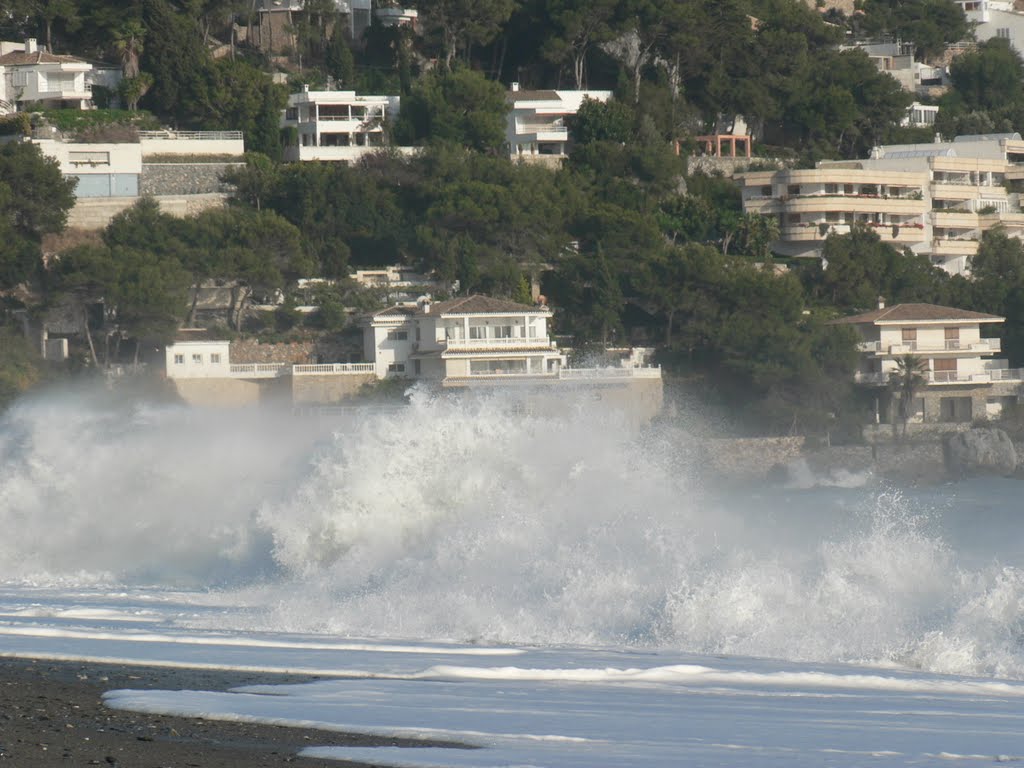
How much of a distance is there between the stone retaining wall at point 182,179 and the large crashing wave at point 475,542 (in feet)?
73.8

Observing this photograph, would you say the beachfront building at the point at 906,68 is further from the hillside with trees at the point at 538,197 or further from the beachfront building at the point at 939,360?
the beachfront building at the point at 939,360

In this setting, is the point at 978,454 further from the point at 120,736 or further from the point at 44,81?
the point at 120,736

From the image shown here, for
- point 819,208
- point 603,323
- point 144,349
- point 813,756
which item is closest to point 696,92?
point 819,208

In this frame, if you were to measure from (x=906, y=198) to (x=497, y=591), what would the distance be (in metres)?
49.2

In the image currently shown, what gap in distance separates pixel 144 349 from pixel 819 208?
23364mm

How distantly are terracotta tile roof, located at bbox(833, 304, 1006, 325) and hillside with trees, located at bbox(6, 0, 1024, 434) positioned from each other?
1171 mm

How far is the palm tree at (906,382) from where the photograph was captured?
56.6m

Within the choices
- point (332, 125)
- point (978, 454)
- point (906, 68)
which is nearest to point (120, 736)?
point (978, 454)

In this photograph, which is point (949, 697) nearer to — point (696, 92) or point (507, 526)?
point (507, 526)

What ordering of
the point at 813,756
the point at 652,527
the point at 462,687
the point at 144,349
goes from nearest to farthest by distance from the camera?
the point at 813,756, the point at 462,687, the point at 652,527, the point at 144,349

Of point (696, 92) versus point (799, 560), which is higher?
point (696, 92)

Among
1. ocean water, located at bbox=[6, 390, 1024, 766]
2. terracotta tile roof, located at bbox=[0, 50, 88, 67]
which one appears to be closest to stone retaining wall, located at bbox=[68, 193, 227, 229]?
terracotta tile roof, located at bbox=[0, 50, 88, 67]

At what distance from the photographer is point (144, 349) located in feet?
179

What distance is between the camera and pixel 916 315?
58562 millimetres
